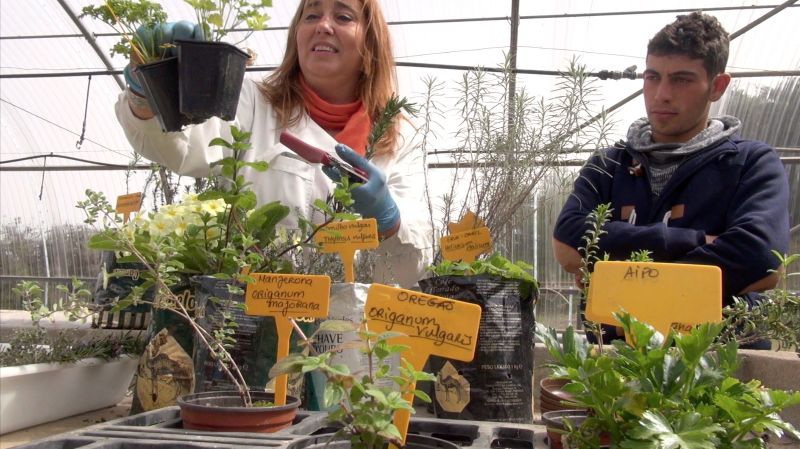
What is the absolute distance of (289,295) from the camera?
104cm

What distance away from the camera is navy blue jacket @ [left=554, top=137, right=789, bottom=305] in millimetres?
1957

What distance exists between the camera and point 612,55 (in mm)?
5305

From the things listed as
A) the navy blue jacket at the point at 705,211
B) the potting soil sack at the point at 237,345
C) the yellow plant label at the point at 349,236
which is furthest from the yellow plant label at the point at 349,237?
the navy blue jacket at the point at 705,211

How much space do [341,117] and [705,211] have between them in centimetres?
122

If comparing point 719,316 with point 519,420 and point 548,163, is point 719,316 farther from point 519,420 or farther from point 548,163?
point 548,163

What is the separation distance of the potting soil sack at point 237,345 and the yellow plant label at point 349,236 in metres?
0.18

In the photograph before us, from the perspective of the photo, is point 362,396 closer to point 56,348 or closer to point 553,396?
point 553,396

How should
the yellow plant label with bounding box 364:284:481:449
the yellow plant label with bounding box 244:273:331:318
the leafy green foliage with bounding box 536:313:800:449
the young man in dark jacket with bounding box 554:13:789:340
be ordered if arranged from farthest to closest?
the young man in dark jacket with bounding box 554:13:789:340 < the yellow plant label with bounding box 244:273:331:318 < the yellow plant label with bounding box 364:284:481:449 < the leafy green foliage with bounding box 536:313:800:449

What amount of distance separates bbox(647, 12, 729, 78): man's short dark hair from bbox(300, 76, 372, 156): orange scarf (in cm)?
107

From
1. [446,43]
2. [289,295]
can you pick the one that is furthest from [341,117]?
[446,43]

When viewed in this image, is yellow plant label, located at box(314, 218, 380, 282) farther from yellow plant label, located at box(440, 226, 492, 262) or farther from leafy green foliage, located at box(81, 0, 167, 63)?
leafy green foliage, located at box(81, 0, 167, 63)

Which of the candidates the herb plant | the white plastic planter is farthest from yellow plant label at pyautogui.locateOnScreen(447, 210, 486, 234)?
the white plastic planter

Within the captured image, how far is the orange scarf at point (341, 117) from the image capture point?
6.56 feet

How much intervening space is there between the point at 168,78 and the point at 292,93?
0.62 metres
